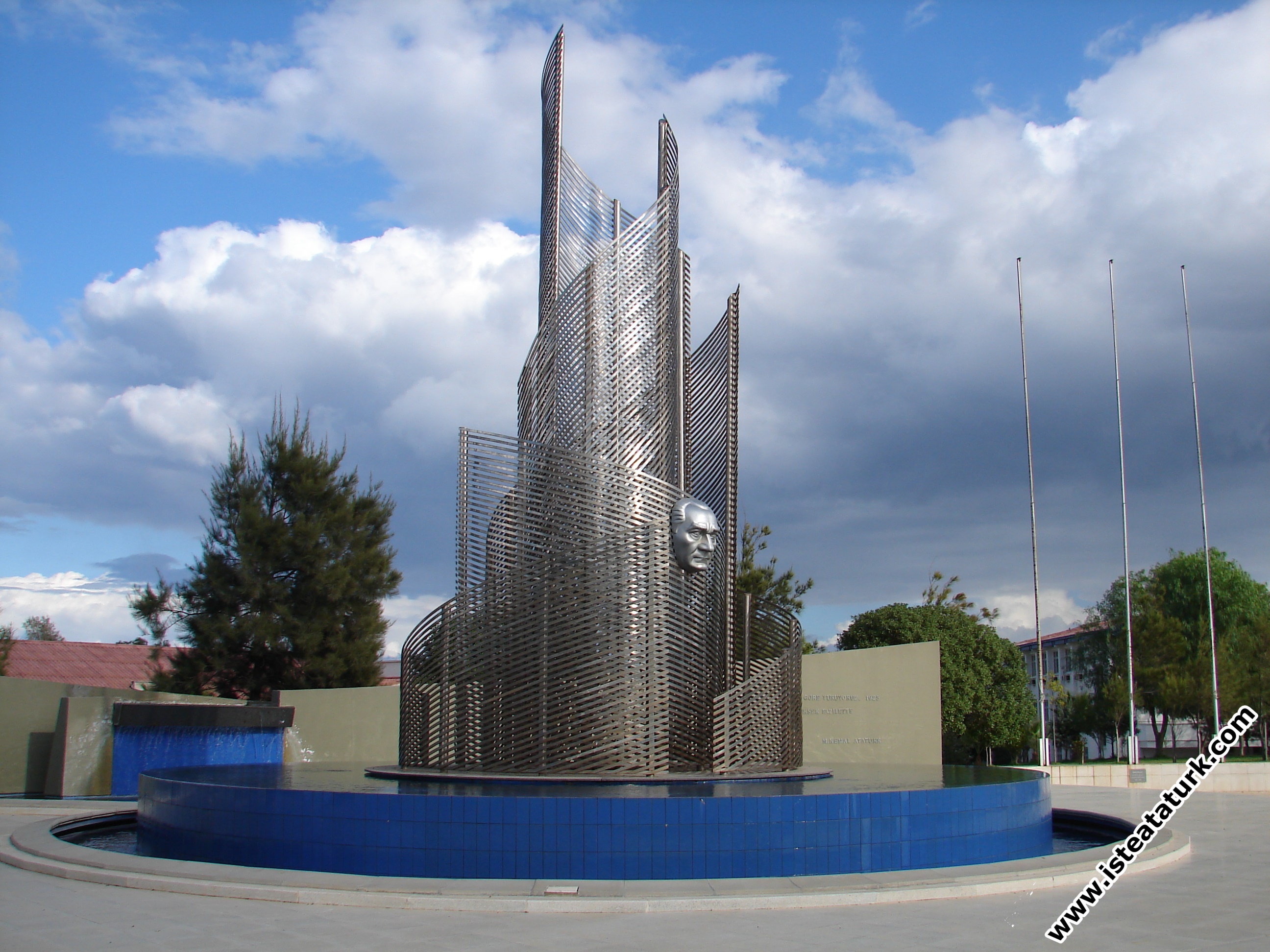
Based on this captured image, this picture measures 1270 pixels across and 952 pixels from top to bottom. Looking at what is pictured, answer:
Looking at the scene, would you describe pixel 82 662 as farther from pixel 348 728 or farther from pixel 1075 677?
pixel 1075 677

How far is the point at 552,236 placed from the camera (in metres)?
12.6

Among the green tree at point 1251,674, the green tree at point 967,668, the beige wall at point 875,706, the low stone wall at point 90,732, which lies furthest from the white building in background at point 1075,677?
the low stone wall at point 90,732

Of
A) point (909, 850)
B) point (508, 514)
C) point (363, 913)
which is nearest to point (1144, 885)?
point (909, 850)

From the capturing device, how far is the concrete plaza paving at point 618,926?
5582 mm

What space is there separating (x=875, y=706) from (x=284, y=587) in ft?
53.8

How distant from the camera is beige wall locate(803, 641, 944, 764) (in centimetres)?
1692

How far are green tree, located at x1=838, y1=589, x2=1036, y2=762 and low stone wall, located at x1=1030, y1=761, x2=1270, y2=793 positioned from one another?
4102 millimetres

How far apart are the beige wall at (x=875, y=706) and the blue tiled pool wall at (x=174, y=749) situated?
8883 millimetres

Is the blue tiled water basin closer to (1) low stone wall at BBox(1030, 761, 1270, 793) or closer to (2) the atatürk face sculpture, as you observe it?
(2) the atatürk face sculpture

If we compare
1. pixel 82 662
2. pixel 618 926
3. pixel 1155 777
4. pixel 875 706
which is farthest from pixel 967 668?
pixel 82 662

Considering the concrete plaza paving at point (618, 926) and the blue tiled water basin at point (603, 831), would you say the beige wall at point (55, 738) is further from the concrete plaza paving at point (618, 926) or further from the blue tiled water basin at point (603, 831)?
the concrete plaza paving at point (618, 926)

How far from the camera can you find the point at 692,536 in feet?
35.5

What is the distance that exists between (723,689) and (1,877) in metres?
6.86

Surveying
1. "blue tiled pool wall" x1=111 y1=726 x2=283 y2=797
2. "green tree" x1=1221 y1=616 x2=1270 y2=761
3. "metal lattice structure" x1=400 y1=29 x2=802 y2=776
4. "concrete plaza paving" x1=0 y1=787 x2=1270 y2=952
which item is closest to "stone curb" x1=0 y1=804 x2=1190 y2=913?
"concrete plaza paving" x1=0 y1=787 x2=1270 y2=952
